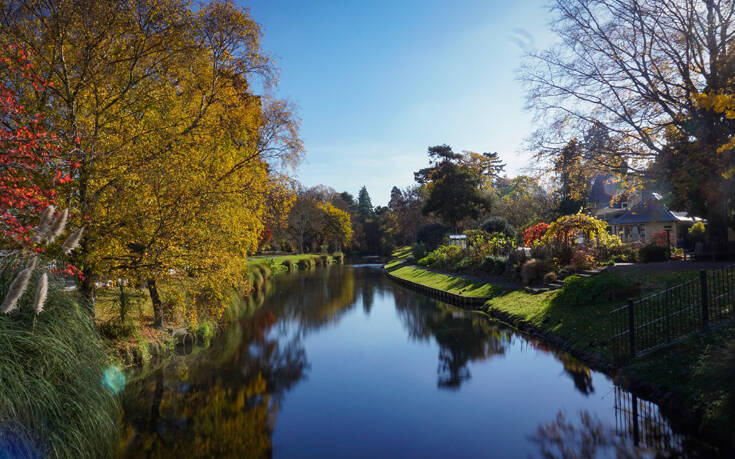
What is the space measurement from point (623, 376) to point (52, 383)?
9762mm

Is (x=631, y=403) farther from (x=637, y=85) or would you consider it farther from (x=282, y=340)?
(x=637, y=85)

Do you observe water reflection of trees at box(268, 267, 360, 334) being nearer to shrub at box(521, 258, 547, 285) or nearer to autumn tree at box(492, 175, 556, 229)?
shrub at box(521, 258, 547, 285)

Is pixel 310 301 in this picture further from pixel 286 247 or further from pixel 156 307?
pixel 286 247

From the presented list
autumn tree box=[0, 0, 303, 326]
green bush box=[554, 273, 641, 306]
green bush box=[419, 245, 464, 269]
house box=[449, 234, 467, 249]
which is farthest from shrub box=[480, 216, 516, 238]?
autumn tree box=[0, 0, 303, 326]

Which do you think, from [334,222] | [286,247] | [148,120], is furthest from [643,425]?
[286,247]

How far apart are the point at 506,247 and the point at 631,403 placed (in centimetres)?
1589

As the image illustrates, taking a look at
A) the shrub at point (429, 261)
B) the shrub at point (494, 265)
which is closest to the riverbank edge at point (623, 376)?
the shrub at point (494, 265)

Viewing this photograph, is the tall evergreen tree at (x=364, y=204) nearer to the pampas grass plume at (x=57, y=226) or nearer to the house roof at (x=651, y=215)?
the house roof at (x=651, y=215)

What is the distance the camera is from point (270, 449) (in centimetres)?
692

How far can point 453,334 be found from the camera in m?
14.4

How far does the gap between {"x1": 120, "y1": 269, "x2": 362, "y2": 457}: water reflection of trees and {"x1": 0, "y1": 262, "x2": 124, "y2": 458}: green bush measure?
1802mm

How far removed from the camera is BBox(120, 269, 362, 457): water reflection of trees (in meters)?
6.96

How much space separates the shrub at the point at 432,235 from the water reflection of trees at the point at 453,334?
21.8 metres

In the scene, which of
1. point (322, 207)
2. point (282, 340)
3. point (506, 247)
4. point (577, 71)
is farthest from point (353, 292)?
point (322, 207)
